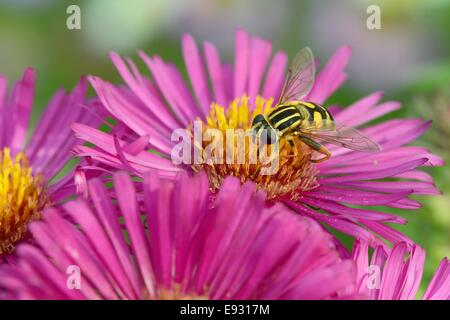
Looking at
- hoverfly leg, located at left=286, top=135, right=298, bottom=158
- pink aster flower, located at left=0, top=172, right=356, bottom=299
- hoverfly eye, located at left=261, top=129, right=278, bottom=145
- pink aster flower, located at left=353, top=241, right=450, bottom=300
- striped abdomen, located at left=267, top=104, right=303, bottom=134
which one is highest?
striped abdomen, located at left=267, top=104, right=303, bottom=134

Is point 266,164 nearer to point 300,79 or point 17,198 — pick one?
point 300,79

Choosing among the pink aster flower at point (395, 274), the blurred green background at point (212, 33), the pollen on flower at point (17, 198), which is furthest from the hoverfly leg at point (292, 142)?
the blurred green background at point (212, 33)

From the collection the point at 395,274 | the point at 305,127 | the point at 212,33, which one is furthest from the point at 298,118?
the point at 212,33

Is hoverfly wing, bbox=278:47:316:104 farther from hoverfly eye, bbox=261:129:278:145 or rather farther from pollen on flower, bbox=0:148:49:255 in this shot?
pollen on flower, bbox=0:148:49:255

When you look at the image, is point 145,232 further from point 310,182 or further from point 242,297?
point 310,182

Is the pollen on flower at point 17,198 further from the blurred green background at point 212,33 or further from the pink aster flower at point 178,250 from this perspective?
the blurred green background at point 212,33

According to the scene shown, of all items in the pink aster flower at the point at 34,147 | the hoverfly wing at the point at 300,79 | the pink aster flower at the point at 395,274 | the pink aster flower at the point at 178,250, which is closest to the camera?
the pink aster flower at the point at 178,250

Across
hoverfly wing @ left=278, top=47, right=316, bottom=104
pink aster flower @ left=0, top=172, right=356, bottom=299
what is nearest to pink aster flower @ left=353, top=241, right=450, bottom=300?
pink aster flower @ left=0, top=172, right=356, bottom=299
